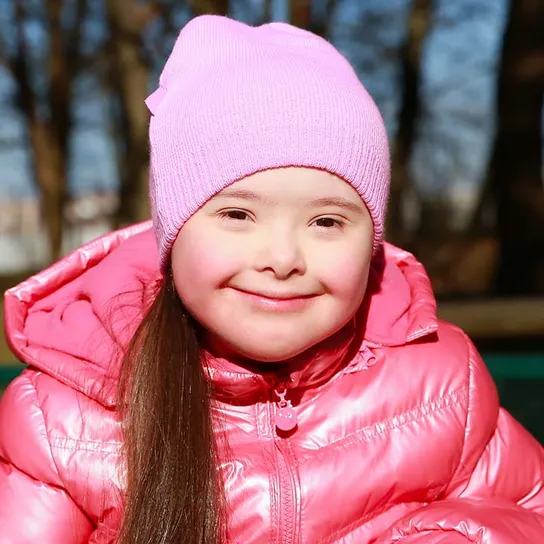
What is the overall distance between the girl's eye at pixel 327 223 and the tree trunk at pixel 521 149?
113 inches

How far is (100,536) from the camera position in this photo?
3.61ft

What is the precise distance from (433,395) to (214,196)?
16.6 inches

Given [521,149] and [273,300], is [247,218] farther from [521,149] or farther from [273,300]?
[521,149]

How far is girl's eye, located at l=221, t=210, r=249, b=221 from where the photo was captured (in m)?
1.00

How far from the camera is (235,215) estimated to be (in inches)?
39.6

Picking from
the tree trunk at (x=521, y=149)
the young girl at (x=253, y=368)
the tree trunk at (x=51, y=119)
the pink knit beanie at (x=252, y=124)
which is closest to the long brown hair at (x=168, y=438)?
the young girl at (x=253, y=368)

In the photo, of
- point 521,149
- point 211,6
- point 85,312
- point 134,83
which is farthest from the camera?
point 521,149

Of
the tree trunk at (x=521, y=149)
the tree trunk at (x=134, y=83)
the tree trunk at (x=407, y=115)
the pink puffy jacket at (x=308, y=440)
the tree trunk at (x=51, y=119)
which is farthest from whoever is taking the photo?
the tree trunk at (x=51, y=119)

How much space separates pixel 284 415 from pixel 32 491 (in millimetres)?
341

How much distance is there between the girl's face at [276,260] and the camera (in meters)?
0.98

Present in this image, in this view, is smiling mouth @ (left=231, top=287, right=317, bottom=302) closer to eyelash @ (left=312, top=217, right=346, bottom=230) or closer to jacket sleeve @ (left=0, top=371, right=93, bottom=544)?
eyelash @ (left=312, top=217, right=346, bottom=230)

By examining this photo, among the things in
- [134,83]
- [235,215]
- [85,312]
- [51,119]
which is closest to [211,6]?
[134,83]

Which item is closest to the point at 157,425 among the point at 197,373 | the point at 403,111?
the point at 197,373

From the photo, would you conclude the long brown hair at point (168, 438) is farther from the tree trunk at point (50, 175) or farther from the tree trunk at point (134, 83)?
the tree trunk at point (50, 175)
